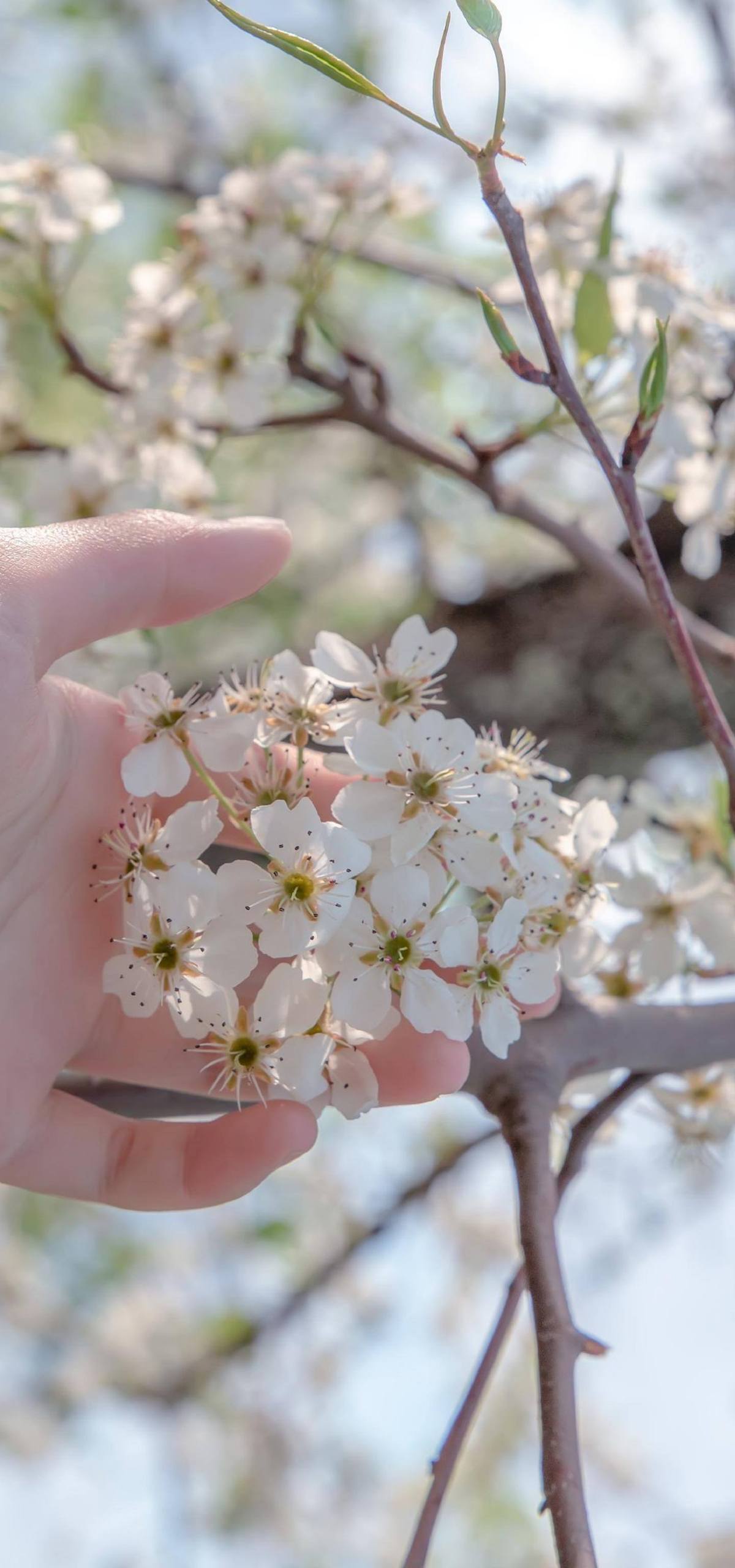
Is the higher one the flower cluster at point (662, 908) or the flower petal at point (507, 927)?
the flower cluster at point (662, 908)

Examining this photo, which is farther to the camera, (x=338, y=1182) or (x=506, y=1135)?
(x=338, y=1182)

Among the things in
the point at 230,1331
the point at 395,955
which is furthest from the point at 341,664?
the point at 230,1331

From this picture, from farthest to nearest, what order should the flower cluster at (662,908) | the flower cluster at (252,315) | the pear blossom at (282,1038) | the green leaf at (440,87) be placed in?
the flower cluster at (252,315), the flower cluster at (662,908), the pear blossom at (282,1038), the green leaf at (440,87)

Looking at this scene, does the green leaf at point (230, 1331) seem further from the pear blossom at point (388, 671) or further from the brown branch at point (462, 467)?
the pear blossom at point (388, 671)

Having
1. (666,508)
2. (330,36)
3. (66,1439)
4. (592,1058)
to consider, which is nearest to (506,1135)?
(592,1058)

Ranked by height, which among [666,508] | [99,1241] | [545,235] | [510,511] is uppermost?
[666,508]

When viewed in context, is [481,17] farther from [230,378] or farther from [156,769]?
[230,378]

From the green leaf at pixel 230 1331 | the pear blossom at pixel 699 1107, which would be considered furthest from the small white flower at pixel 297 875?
the green leaf at pixel 230 1331

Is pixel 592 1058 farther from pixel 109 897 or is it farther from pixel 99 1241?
pixel 99 1241
